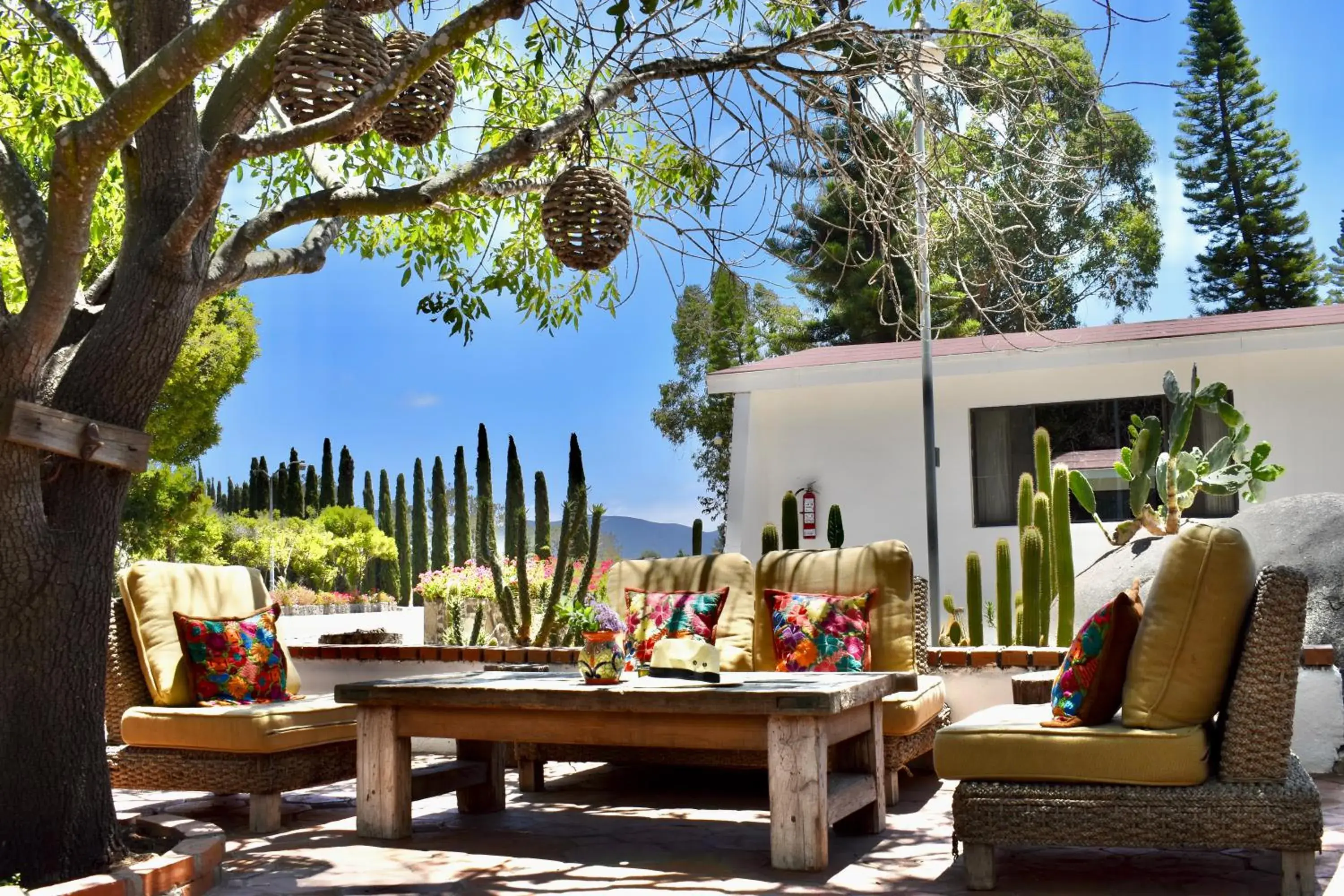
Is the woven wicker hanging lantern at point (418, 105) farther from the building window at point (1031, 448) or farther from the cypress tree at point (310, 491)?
the cypress tree at point (310, 491)

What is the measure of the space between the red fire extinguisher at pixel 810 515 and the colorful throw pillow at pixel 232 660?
24.9ft

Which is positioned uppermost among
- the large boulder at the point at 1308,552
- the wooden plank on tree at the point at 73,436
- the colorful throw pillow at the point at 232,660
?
the wooden plank on tree at the point at 73,436

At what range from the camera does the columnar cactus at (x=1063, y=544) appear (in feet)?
26.5

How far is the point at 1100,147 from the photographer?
4.86 m

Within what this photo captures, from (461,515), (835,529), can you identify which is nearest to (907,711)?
(835,529)

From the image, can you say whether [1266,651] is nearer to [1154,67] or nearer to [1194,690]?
[1194,690]

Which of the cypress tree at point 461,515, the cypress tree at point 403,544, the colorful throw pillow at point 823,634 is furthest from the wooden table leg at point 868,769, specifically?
the cypress tree at point 403,544

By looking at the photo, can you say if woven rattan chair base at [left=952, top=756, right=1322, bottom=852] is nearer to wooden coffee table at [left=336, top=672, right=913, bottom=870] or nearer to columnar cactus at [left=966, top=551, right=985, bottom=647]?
wooden coffee table at [left=336, top=672, right=913, bottom=870]

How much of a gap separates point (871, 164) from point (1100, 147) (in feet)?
2.88

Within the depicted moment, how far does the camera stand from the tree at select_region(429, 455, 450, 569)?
1267 inches

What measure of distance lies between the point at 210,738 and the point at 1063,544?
568cm

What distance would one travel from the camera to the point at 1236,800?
3775 mm

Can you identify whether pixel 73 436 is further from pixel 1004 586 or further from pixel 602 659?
pixel 1004 586

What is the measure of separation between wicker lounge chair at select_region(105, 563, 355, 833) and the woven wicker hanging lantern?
2.46m
